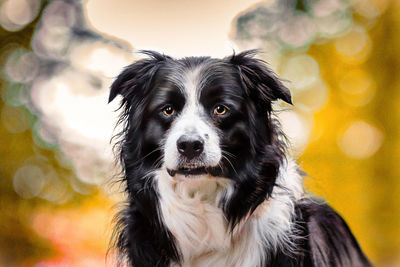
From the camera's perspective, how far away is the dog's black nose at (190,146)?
1780 mm

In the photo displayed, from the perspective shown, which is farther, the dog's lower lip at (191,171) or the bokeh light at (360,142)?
the bokeh light at (360,142)

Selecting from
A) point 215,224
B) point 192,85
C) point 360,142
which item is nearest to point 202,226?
point 215,224

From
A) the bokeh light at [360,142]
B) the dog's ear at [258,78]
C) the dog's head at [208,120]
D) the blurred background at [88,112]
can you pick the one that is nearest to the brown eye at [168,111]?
the dog's head at [208,120]

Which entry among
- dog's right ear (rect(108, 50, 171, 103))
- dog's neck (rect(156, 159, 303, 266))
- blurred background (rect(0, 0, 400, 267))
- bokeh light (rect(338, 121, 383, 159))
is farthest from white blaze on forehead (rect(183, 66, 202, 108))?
bokeh light (rect(338, 121, 383, 159))

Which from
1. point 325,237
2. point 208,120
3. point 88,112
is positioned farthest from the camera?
point 88,112

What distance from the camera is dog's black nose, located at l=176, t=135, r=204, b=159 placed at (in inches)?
70.1

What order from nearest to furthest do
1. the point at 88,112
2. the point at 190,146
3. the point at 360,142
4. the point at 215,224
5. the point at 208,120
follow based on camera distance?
1. the point at 190,146
2. the point at 208,120
3. the point at 215,224
4. the point at 88,112
5. the point at 360,142

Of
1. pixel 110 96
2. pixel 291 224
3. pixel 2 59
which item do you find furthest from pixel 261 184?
pixel 2 59

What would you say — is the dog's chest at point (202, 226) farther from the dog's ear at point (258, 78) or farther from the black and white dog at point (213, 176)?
the dog's ear at point (258, 78)

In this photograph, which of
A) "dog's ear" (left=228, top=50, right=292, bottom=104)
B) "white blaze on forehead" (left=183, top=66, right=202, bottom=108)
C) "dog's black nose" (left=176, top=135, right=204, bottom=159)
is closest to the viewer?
"dog's black nose" (left=176, top=135, right=204, bottom=159)

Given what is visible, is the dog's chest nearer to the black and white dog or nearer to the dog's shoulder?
the black and white dog

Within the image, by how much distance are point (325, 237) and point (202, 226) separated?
23.7 inches

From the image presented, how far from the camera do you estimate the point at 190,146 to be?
5.84 ft

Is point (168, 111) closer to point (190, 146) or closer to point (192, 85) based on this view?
point (192, 85)
